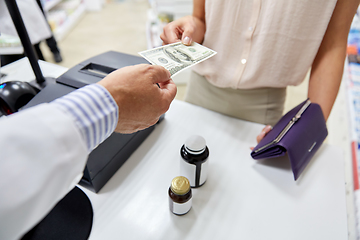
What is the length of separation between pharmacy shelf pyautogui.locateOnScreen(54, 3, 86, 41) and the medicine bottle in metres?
3.40

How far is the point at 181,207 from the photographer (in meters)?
0.58

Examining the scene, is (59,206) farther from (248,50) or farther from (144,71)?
(248,50)

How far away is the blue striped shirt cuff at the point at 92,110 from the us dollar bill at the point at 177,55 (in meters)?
0.30

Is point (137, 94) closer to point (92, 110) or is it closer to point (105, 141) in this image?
point (92, 110)

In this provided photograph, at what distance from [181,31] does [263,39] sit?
0.30 m

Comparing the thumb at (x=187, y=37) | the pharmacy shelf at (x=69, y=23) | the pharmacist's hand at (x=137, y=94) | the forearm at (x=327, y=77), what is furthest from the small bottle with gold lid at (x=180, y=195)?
the pharmacy shelf at (x=69, y=23)

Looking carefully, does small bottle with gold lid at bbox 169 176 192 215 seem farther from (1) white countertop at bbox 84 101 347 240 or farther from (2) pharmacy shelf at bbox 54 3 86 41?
(2) pharmacy shelf at bbox 54 3 86 41

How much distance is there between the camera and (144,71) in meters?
0.51

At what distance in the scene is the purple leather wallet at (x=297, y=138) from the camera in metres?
0.66

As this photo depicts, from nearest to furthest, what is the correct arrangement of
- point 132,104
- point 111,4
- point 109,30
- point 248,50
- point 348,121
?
point 132,104, point 248,50, point 348,121, point 109,30, point 111,4

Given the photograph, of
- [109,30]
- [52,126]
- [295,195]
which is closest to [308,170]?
[295,195]

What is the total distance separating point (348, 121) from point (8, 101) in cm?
195

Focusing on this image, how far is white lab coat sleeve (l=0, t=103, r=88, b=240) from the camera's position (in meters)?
0.32

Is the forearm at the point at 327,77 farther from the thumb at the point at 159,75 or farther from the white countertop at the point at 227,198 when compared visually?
the thumb at the point at 159,75
